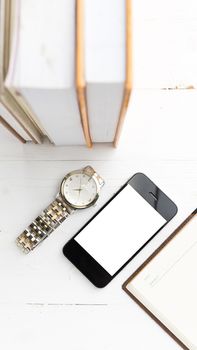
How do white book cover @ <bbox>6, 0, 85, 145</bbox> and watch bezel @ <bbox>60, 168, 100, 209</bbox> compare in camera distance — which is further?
watch bezel @ <bbox>60, 168, 100, 209</bbox>

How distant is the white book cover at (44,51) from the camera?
14.7 inches

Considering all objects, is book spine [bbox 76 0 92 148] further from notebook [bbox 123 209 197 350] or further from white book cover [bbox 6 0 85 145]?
notebook [bbox 123 209 197 350]

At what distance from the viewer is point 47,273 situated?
61 cm

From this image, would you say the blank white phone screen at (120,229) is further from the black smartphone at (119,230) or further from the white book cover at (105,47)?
the white book cover at (105,47)

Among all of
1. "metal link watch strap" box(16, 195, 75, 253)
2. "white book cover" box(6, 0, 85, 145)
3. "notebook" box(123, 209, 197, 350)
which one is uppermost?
"white book cover" box(6, 0, 85, 145)

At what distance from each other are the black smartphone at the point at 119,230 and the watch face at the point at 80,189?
23mm

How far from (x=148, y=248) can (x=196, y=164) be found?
0.43ft

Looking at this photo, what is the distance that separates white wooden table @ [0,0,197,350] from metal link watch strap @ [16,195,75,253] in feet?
0.03

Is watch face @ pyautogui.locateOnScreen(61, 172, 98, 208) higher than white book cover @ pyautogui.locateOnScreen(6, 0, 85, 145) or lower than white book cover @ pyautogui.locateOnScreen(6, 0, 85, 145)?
lower

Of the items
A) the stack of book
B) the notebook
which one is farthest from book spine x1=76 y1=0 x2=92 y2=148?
the notebook

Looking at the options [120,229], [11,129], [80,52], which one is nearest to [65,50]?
[80,52]

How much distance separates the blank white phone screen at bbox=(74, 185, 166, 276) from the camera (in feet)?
2.00

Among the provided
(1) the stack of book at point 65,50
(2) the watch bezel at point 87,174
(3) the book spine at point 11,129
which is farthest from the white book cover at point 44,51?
(2) the watch bezel at point 87,174

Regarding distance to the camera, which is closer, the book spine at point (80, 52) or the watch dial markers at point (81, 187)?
the book spine at point (80, 52)
